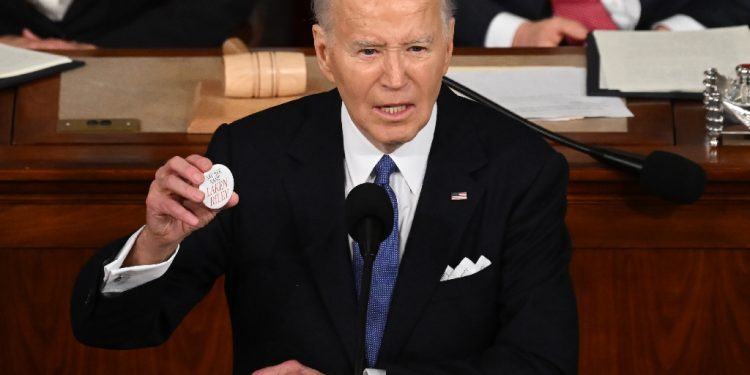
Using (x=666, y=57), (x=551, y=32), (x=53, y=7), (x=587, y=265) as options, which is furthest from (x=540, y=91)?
(x=53, y=7)

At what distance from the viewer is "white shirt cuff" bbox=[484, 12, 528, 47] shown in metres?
3.41

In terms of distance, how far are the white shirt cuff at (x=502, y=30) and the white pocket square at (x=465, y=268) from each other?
1554 millimetres

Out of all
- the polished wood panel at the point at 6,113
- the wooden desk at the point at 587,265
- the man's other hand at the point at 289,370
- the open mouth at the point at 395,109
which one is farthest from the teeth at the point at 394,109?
the polished wood panel at the point at 6,113

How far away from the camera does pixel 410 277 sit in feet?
6.22

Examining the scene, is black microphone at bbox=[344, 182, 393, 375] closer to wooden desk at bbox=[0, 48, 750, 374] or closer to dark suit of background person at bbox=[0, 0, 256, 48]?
wooden desk at bbox=[0, 48, 750, 374]

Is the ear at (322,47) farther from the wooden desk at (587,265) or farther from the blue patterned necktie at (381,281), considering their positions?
the wooden desk at (587,265)

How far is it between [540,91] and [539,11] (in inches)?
34.1

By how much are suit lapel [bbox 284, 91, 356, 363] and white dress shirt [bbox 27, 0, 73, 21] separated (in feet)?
5.63

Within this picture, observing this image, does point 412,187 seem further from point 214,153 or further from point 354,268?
point 214,153

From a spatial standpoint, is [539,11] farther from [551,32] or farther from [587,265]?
[587,265]

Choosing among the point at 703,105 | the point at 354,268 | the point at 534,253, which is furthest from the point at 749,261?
the point at 354,268

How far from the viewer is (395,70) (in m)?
1.76

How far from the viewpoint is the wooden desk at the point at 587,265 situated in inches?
92.8

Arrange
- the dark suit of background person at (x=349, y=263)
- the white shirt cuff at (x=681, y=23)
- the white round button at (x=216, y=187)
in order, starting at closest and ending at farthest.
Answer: the white round button at (x=216, y=187) < the dark suit of background person at (x=349, y=263) < the white shirt cuff at (x=681, y=23)
